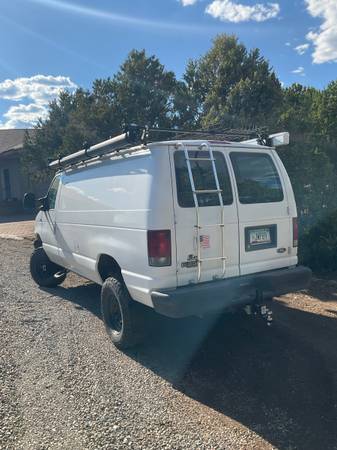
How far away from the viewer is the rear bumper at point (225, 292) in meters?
3.49

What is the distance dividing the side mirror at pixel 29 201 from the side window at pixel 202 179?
12.4ft

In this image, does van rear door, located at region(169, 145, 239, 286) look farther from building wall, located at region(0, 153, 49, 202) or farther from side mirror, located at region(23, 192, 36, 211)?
building wall, located at region(0, 153, 49, 202)

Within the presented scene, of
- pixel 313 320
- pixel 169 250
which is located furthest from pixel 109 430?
pixel 313 320

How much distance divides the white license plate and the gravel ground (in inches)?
46.2

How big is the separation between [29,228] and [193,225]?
1338cm

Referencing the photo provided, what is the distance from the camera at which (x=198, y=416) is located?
3.12m

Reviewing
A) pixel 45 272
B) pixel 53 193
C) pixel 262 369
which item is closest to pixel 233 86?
pixel 53 193

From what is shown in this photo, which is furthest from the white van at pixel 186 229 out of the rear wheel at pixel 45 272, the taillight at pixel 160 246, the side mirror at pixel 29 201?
the rear wheel at pixel 45 272

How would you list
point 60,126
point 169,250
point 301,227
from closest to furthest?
point 169,250 < point 301,227 < point 60,126

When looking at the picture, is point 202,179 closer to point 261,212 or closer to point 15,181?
point 261,212

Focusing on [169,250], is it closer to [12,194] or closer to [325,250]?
[325,250]

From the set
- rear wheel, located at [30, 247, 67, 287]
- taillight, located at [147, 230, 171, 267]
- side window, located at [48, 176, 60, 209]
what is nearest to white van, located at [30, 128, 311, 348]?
taillight, located at [147, 230, 171, 267]

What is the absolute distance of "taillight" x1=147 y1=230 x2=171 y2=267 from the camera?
3.59 meters

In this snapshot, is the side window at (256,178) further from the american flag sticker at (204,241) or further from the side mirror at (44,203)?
the side mirror at (44,203)
